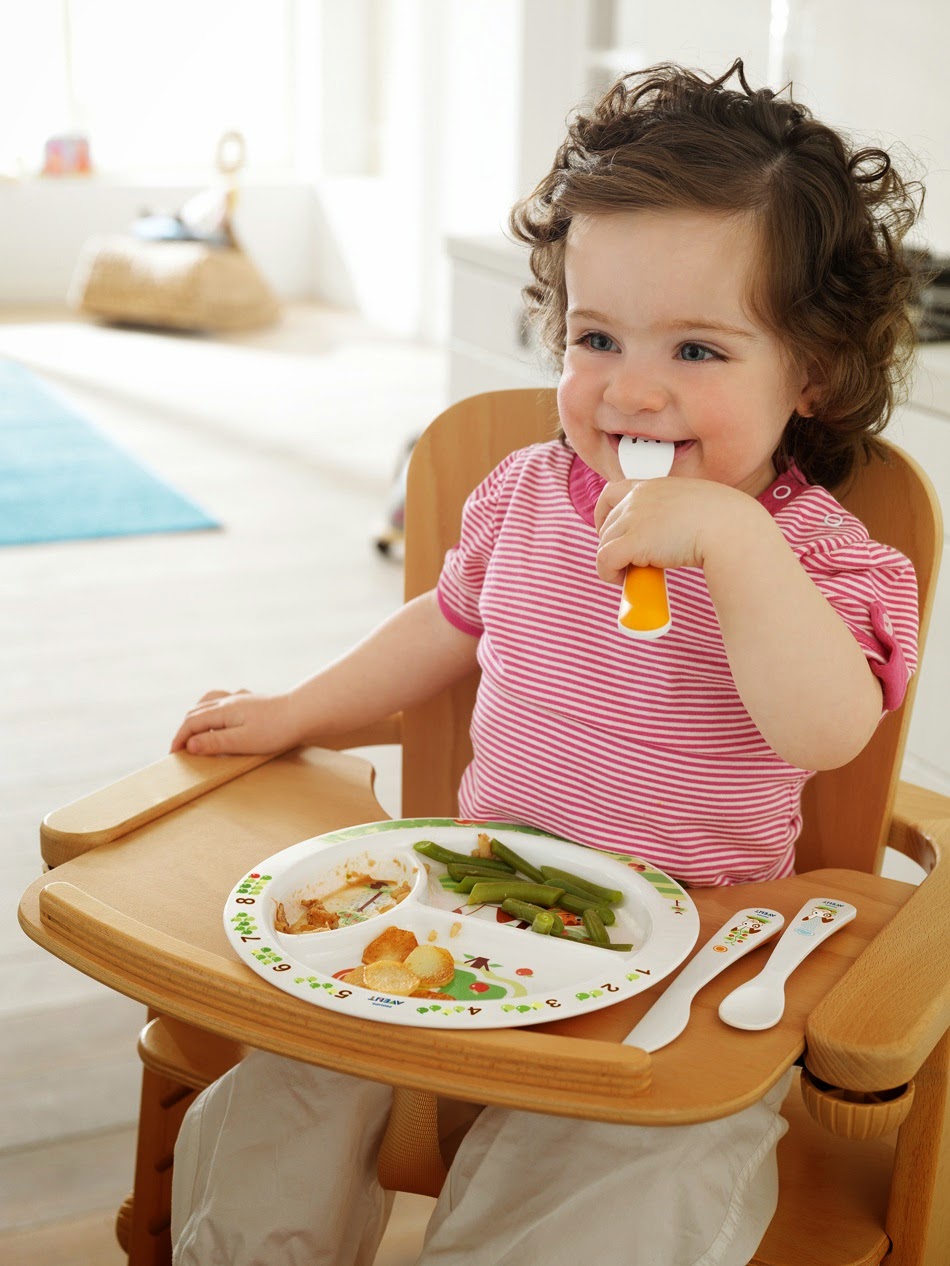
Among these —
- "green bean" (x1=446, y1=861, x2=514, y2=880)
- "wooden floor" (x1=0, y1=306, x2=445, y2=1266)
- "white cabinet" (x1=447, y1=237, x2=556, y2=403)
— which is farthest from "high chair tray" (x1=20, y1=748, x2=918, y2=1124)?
"white cabinet" (x1=447, y1=237, x2=556, y2=403)

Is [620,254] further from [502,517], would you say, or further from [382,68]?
[382,68]

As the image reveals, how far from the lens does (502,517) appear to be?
3.50 ft

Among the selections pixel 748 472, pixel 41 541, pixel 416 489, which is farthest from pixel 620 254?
pixel 41 541

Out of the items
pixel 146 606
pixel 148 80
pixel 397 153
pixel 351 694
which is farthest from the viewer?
pixel 148 80

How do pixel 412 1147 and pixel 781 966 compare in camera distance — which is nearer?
pixel 781 966

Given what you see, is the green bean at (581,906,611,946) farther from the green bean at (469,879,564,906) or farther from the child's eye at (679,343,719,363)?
the child's eye at (679,343,719,363)

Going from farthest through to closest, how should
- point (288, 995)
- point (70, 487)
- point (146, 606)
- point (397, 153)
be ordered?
point (397, 153), point (70, 487), point (146, 606), point (288, 995)

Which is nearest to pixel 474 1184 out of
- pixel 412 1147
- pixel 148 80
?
pixel 412 1147

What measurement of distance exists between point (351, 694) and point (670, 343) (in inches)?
14.1

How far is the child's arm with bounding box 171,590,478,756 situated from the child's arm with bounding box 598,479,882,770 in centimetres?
28

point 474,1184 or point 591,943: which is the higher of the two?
point 591,943

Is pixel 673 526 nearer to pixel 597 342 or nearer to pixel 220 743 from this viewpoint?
pixel 597 342

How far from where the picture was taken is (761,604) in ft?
2.60

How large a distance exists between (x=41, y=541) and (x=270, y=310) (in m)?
2.69
